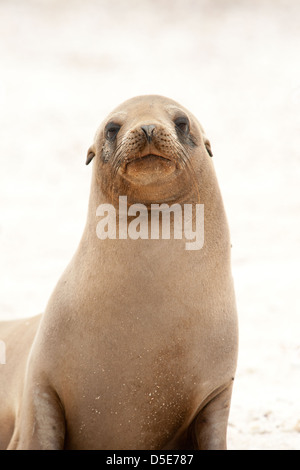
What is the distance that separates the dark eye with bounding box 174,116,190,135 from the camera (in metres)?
3.04

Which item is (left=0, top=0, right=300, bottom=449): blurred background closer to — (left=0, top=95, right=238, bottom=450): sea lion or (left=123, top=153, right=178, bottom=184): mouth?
(left=0, top=95, right=238, bottom=450): sea lion

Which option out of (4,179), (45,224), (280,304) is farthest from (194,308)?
(4,179)

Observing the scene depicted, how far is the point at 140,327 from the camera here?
2.82 meters

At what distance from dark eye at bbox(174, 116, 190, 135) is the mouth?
29 cm

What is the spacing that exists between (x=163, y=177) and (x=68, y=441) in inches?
46.2

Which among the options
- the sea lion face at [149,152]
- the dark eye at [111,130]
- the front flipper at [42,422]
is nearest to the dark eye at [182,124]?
the sea lion face at [149,152]

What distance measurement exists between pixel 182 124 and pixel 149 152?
1.24 ft

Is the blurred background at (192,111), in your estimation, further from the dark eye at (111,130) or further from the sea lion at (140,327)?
the dark eye at (111,130)

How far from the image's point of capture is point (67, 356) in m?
2.88

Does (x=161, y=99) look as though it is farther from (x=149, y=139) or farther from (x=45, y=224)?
(x=45, y=224)

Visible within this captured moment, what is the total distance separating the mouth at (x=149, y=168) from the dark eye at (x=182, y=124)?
0.95ft

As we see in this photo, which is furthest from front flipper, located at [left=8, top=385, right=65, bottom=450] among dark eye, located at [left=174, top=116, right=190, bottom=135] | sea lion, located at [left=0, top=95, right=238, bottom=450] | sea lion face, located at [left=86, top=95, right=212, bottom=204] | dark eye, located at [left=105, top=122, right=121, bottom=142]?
dark eye, located at [left=174, top=116, right=190, bottom=135]

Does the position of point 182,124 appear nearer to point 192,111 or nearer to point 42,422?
point 42,422
